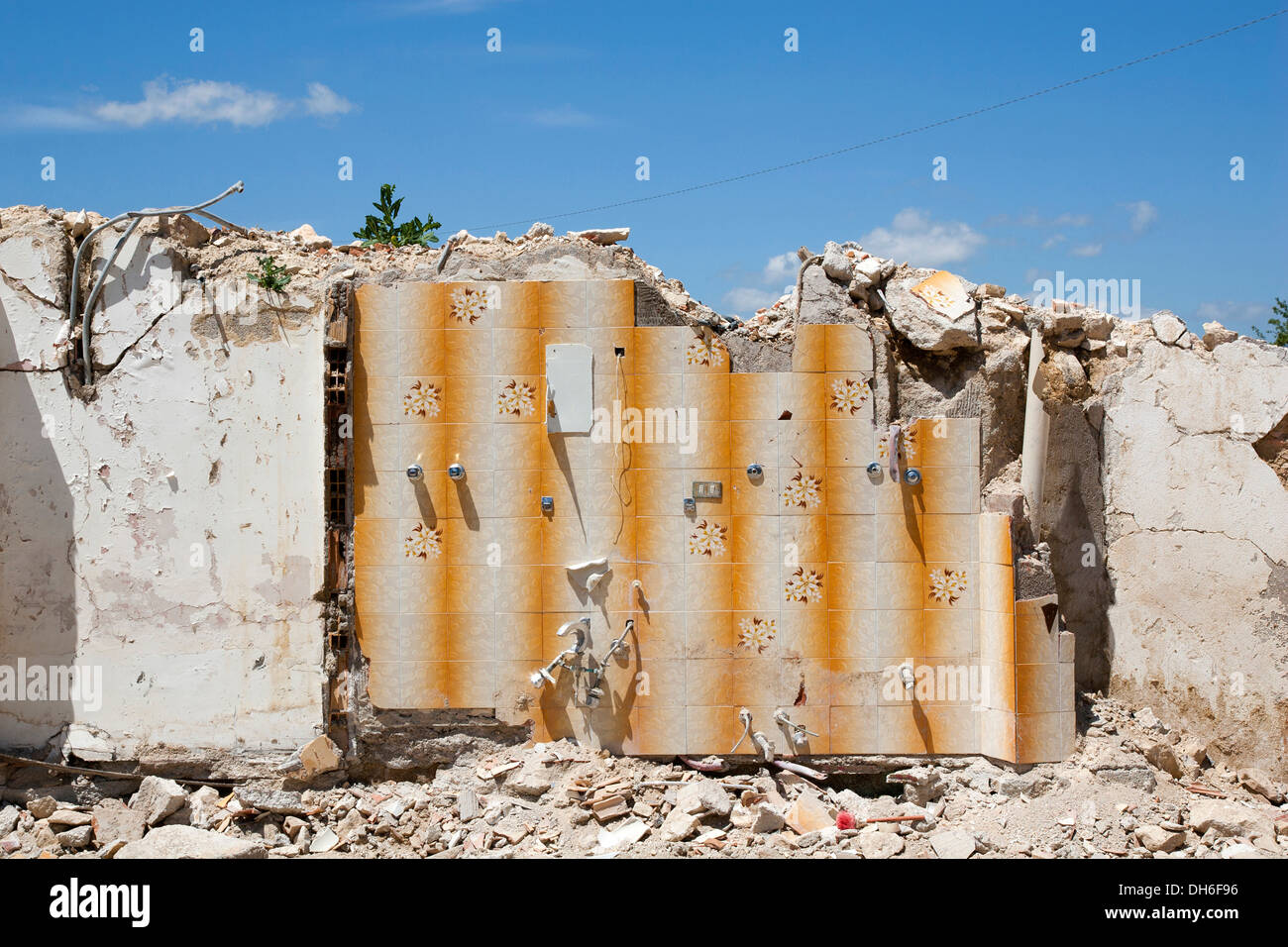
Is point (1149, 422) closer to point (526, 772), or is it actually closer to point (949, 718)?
point (949, 718)

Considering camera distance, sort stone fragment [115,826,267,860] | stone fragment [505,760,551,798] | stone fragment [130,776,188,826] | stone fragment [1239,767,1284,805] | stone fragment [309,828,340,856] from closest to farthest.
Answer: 1. stone fragment [115,826,267,860]
2. stone fragment [309,828,340,856]
3. stone fragment [505,760,551,798]
4. stone fragment [130,776,188,826]
5. stone fragment [1239,767,1284,805]

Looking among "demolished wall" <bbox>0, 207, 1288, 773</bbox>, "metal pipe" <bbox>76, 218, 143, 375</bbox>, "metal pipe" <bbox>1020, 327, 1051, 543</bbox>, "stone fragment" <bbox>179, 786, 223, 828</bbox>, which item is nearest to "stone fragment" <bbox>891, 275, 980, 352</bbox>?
"demolished wall" <bbox>0, 207, 1288, 773</bbox>

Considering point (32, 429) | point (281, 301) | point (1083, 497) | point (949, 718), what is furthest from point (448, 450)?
point (1083, 497)

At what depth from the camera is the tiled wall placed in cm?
661

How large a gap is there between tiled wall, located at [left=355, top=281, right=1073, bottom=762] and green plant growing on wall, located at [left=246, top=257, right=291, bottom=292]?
3.16 ft

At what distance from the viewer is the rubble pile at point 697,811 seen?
239 inches

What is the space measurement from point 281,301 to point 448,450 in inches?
59.9

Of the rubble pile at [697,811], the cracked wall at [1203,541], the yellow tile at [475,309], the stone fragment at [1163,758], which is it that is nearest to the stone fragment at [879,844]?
the rubble pile at [697,811]

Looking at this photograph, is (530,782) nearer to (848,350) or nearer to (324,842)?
(324,842)

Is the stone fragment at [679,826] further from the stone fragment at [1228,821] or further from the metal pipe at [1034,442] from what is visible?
the stone fragment at [1228,821]

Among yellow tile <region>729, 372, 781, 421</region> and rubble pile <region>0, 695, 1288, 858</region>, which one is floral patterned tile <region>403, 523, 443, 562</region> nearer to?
rubble pile <region>0, 695, 1288, 858</region>

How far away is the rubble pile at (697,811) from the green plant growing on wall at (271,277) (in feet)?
10.7

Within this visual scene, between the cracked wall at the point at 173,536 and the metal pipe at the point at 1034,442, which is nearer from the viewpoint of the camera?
the cracked wall at the point at 173,536

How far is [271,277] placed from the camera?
22.2ft
